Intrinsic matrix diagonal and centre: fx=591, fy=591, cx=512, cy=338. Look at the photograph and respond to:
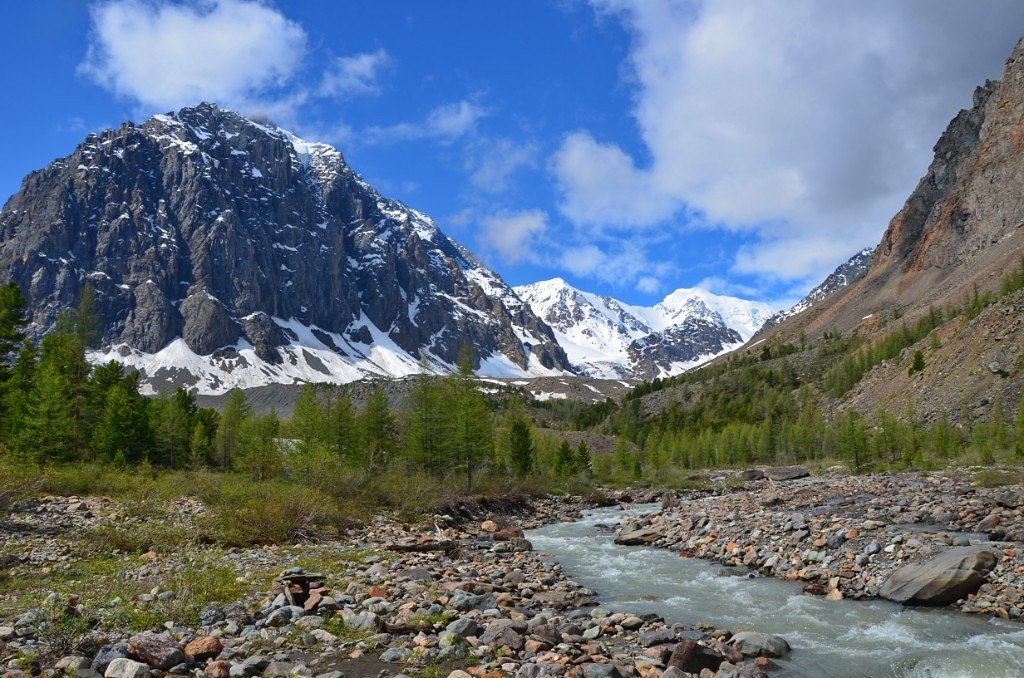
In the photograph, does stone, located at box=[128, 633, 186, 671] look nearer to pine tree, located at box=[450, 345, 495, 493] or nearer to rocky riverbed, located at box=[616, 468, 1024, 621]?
rocky riverbed, located at box=[616, 468, 1024, 621]

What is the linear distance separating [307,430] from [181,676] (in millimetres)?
43020

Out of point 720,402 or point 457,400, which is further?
point 720,402

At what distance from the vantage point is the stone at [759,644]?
39.2 ft

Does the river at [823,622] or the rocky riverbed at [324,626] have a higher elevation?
the rocky riverbed at [324,626]

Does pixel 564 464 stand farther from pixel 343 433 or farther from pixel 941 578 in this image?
pixel 941 578

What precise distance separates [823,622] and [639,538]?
14.8 meters

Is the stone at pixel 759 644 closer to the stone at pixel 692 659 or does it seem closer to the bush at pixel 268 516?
the stone at pixel 692 659

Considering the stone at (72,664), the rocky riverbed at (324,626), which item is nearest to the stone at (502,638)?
the rocky riverbed at (324,626)

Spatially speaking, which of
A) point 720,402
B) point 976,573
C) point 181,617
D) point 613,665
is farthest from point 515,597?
point 720,402

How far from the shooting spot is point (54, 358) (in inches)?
1994

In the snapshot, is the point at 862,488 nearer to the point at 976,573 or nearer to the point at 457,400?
the point at 976,573

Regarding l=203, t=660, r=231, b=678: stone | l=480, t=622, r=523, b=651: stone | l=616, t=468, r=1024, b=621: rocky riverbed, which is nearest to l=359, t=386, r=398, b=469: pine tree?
l=616, t=468, r=1024, b=621: rocky riverbed

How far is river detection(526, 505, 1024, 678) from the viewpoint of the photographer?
11.5m

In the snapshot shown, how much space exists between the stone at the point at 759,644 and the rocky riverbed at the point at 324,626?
0.03 meters
